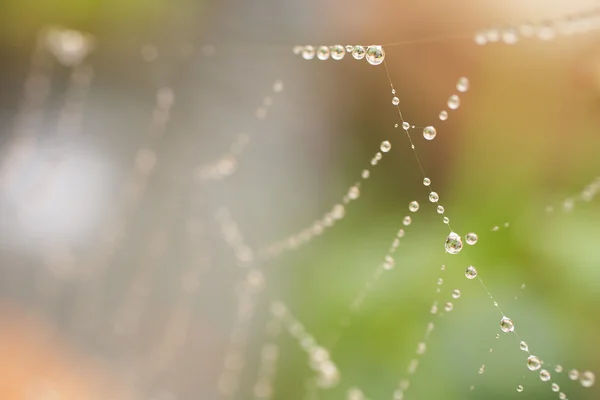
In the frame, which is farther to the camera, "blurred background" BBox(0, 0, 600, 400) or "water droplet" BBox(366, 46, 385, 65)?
"blurred background" BBox(0, 0, 600, 400)

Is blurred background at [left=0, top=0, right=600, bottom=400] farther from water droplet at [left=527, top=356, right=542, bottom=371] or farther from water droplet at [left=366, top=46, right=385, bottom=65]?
water droplet at [left=366, top=46, right=385, bottom=65]

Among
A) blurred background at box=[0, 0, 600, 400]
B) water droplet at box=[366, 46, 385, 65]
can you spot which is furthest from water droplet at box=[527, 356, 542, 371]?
water droplet at box=[366, 46, 385, 65]

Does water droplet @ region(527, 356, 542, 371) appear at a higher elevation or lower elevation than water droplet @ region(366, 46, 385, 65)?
lower

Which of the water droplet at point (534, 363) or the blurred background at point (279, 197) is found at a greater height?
the blurred background at point (279, 197)

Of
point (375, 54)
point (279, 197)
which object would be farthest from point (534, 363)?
point (279, 197)

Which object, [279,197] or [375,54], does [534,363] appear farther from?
[279,197]

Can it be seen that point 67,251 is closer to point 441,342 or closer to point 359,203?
point 359,203

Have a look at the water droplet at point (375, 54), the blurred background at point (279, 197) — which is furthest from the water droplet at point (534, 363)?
the water droplet at point (375, 54)

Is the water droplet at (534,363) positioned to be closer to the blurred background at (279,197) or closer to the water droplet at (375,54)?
the blurred background at (279,197)
